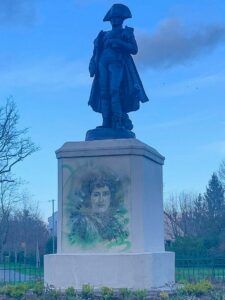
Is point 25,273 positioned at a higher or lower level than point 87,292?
higher

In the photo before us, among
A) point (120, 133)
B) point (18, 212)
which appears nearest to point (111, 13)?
point (120, 133)

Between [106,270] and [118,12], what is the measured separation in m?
5.02

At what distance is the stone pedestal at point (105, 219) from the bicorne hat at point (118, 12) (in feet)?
8.89

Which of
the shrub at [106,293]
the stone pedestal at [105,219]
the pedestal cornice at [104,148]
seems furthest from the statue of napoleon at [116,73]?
the shrub at [106,293]

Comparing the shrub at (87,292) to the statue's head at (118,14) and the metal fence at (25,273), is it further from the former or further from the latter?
the statue's head at (118,14)

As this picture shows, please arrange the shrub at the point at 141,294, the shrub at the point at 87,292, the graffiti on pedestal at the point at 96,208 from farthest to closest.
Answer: the graffiti on pedestal at the point at 96,208, the shrub at the point at 87,292, the shrub at the point at 141,294

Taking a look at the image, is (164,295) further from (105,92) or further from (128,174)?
(105,92)

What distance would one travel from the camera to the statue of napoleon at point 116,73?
14.6m

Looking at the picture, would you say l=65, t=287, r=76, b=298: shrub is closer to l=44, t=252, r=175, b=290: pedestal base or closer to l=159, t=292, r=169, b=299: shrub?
l=44, t=252, r=175, b=290: pedestal base

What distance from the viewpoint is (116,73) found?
48.1ft

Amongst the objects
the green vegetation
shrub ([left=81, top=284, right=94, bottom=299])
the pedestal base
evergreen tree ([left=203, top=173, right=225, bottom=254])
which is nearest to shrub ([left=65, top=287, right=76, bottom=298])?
the green vegetation

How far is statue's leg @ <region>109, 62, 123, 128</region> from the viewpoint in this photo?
14570mm

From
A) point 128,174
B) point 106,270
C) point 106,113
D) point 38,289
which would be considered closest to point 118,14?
point 106,113

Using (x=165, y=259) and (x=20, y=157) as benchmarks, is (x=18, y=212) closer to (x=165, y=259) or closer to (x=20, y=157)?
(x=20, y=157)
